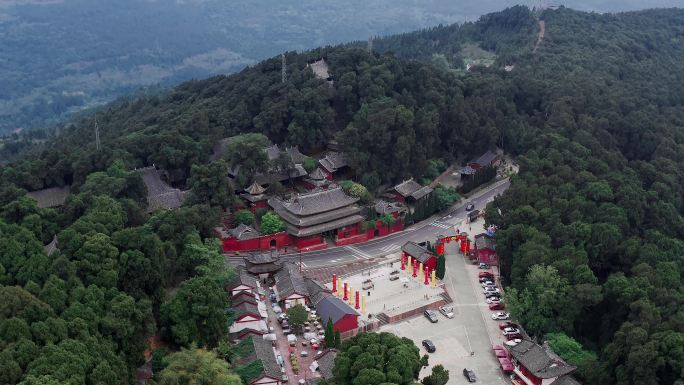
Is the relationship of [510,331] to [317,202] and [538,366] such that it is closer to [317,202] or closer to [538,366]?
[538,366]

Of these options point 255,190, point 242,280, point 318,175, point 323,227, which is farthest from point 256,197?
point 242,280

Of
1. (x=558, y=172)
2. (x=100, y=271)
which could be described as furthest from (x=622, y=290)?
(x=100, y=271)

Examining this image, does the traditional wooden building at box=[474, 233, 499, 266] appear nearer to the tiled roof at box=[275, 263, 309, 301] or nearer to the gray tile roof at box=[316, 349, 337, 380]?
the tiled roof at box=[275, 263, 309, 301]

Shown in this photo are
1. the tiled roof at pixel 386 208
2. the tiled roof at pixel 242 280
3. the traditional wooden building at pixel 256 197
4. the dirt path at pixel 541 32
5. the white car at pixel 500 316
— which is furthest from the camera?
the dirt path at pixel 541 32

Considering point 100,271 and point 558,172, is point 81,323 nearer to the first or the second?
point 100,271

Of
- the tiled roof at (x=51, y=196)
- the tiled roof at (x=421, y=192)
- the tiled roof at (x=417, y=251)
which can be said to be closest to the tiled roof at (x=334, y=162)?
the tiled roof at (x=421, y=192)

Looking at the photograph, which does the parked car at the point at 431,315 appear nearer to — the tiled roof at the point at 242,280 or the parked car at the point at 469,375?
the parked car at the point at 469,375
